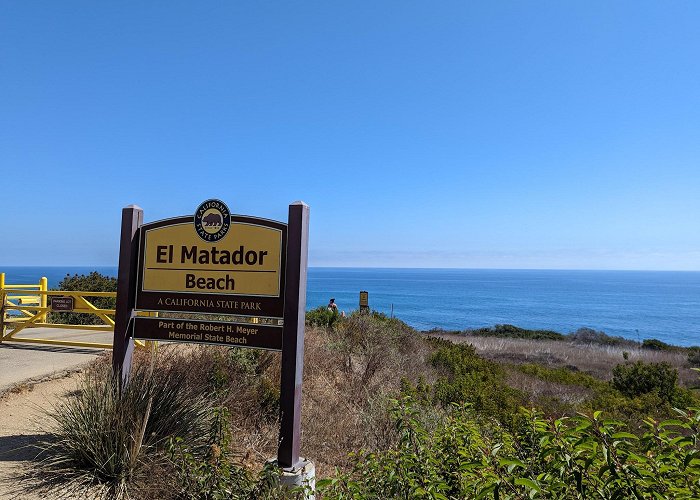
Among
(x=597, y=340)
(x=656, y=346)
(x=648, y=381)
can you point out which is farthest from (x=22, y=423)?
(x=597, y=340)

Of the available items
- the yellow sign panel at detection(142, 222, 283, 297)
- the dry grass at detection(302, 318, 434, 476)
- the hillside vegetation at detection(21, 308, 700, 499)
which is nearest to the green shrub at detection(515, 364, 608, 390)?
the hillside vegetation at detection(21, 308, 700, 499)

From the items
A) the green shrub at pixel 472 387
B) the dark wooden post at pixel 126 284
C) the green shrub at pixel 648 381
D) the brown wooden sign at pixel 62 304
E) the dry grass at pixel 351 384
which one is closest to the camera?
the dark wooden post at pixel 126 284

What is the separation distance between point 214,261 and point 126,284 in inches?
54.7

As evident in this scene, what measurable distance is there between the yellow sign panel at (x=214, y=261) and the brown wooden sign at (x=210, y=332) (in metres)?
0.42

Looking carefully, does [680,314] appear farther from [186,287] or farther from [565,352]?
[186,287]

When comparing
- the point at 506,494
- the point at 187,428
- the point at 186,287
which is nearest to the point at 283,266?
the point at 186,287

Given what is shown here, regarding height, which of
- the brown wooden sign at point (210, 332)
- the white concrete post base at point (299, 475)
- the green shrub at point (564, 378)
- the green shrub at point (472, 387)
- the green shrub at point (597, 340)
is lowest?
the green shrub at point (597, 340)

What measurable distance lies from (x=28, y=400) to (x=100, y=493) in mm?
4215

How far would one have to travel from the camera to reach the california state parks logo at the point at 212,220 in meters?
5.89

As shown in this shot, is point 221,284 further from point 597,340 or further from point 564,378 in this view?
point 597,340

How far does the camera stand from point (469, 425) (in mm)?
3613

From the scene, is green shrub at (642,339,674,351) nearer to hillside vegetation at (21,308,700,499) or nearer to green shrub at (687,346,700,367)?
green shrub at (687,346,700,367)

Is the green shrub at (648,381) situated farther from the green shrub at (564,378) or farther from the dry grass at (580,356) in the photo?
the dry grass at (580,356)

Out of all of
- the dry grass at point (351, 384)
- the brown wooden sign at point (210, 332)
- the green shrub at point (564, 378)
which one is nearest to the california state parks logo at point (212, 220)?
the brown wooden sign at point (210, 332)
